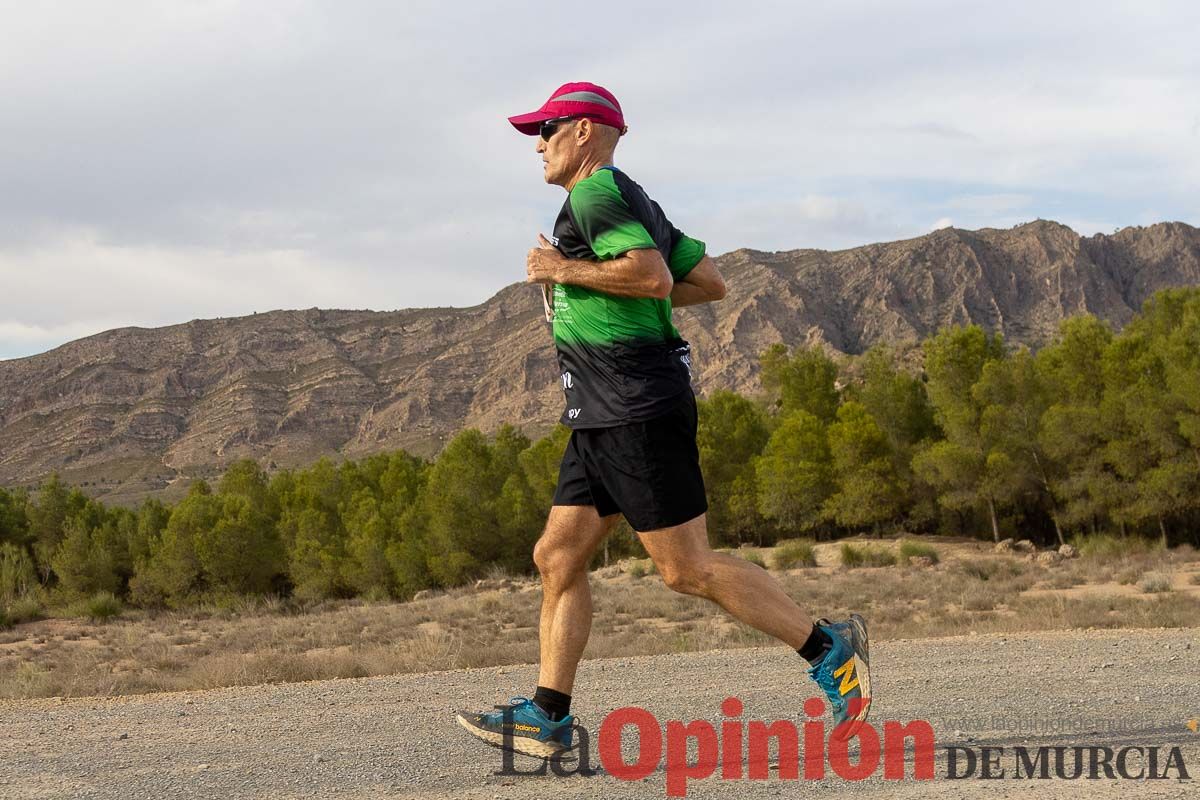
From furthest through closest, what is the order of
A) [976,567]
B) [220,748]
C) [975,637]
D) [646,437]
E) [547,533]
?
[976,567] → [975,637] → [220,748] → [547,533] → [646,437]

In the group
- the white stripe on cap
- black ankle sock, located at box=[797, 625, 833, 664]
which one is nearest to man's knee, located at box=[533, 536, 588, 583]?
black ankle sock, located at box=[797, 625, 833, 664]

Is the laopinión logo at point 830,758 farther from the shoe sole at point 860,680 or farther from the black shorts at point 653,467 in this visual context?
the black shorts at point 653,467

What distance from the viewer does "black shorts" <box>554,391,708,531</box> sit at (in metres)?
3.80

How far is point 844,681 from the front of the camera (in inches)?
153

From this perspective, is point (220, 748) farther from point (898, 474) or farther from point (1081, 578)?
point (898, 474)

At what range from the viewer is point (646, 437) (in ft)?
12.5

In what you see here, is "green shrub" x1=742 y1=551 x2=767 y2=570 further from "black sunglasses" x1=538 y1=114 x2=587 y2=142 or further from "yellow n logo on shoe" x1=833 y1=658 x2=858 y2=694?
"black sunglasses" x1=538 y1=114 x2=587 y2=142

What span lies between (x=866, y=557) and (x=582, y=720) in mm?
24434

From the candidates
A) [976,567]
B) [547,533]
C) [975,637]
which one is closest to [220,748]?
[547,533]

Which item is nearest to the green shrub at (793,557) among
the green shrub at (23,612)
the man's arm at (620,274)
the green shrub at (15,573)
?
the green shrub at (23,612)

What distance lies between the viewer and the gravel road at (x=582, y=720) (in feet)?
12.4

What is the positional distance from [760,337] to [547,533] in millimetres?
109326

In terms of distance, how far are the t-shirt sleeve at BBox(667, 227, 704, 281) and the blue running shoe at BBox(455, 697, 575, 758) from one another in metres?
1.72

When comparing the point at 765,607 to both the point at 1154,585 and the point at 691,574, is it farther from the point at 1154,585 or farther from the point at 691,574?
the point at 1154,585
